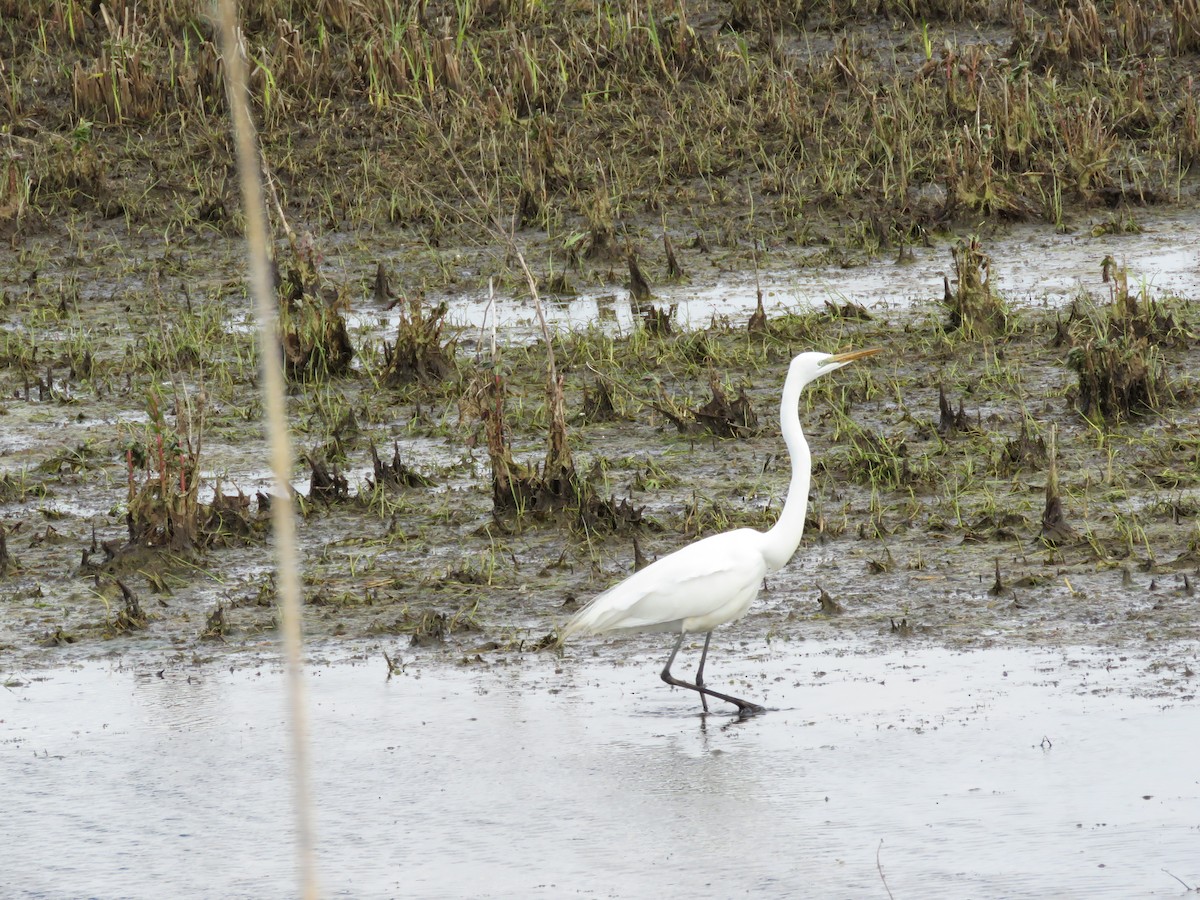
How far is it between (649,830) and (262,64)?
1043 cm

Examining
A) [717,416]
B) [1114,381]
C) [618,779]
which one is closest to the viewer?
[618,779]

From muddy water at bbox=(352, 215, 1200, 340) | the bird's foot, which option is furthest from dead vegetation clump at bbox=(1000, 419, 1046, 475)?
the bird's foot

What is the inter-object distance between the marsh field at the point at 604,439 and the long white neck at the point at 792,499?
1.31 feet

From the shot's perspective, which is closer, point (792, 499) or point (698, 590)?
point (698, 590)

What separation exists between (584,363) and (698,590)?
4137 mm

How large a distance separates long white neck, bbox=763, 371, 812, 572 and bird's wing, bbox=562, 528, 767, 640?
0.07m

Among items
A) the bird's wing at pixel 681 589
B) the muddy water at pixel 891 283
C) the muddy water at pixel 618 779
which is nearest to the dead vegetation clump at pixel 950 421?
the muddy water at pixel 891 283

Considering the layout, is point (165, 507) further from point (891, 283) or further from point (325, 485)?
point (891, 283)

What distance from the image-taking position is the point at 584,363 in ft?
30.9

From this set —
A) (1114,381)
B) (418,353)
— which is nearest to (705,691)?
(1114,381)

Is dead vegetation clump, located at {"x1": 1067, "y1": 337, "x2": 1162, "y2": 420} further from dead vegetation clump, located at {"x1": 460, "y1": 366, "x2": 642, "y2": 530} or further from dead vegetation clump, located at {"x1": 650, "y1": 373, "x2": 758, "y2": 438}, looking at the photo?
dead vegetation clump, located at {"x1": 460, "y1": 366, "x2": 642, "y2": 530}

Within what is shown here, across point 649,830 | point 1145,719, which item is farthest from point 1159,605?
point 649,830

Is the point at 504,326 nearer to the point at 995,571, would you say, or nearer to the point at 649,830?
the point at 995,571

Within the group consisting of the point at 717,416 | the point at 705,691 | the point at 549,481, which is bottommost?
the point at 705,691
